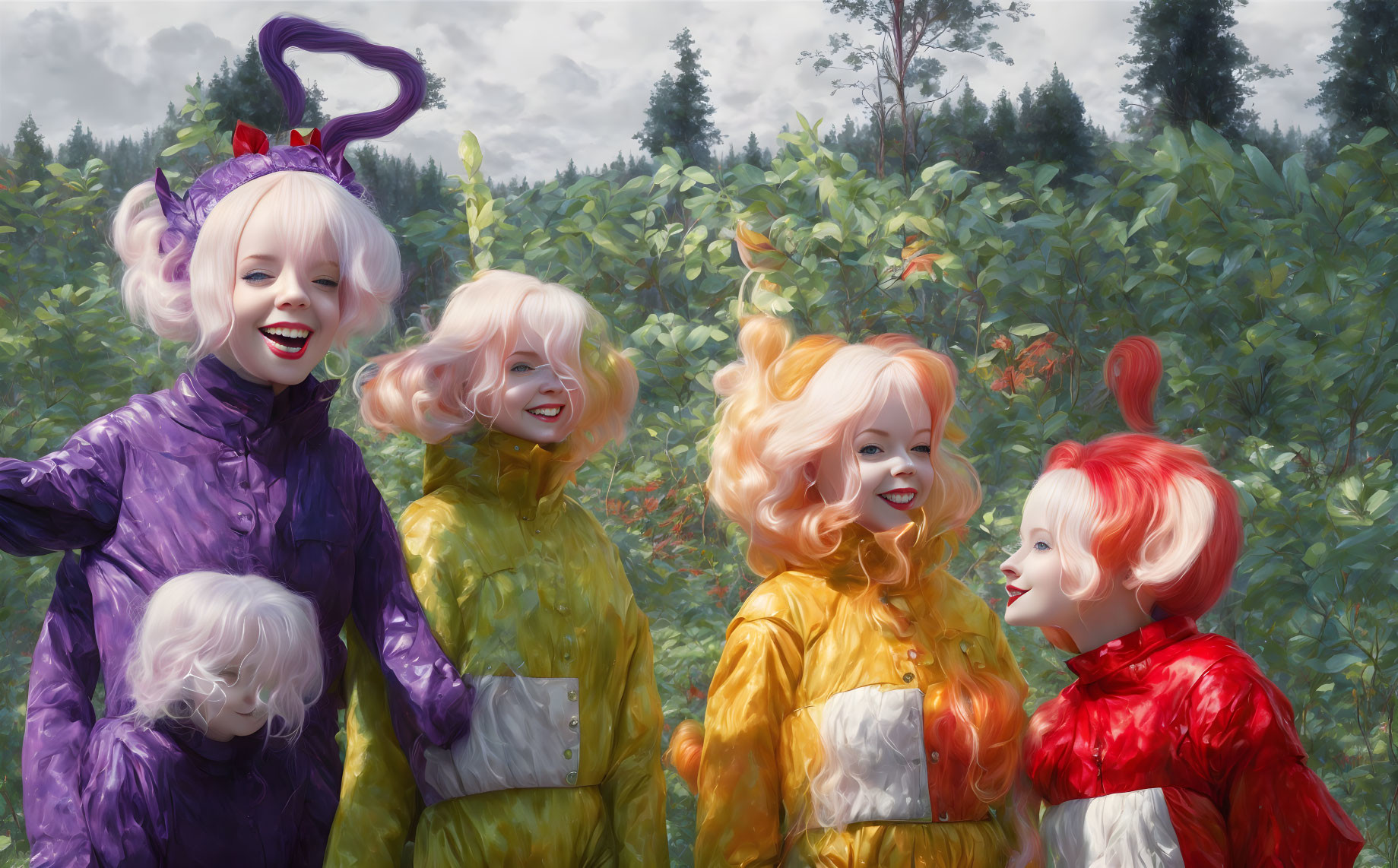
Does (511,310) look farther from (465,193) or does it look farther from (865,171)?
(865,171)

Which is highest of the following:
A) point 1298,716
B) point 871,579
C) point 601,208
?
point 601,208

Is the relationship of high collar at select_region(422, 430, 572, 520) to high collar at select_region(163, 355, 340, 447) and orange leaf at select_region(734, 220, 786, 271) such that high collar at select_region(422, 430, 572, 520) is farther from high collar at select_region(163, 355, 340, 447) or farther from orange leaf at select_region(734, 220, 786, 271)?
orange leaf at select_region(734, 220, 786, 271)

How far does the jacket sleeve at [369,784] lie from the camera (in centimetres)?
264

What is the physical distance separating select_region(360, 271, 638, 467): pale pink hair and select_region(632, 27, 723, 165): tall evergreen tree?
75.6 inches

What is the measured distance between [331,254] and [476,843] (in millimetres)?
1328

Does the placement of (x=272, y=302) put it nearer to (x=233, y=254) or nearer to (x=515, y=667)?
(x=233, y=254)

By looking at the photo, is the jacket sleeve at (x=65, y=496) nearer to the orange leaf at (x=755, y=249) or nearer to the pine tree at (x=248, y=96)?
the orange leaf at (x=755, y=249)

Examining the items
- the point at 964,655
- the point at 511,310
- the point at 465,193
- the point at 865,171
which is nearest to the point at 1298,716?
the point at 964,655


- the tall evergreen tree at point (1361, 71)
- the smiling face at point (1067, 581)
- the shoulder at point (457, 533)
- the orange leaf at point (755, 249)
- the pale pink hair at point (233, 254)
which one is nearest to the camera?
the pale pink hair at point (233, 254)

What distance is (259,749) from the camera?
249 cm

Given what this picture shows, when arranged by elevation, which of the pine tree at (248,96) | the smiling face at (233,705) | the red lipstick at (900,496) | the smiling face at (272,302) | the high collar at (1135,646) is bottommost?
the high collar at (1135,646)

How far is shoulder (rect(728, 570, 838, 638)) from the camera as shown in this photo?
280 cm

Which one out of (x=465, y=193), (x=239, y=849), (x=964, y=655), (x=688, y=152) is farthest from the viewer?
(x=688, y=152)

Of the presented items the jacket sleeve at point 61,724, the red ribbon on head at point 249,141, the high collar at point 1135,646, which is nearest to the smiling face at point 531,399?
the red ribbon on head at point 249,141
